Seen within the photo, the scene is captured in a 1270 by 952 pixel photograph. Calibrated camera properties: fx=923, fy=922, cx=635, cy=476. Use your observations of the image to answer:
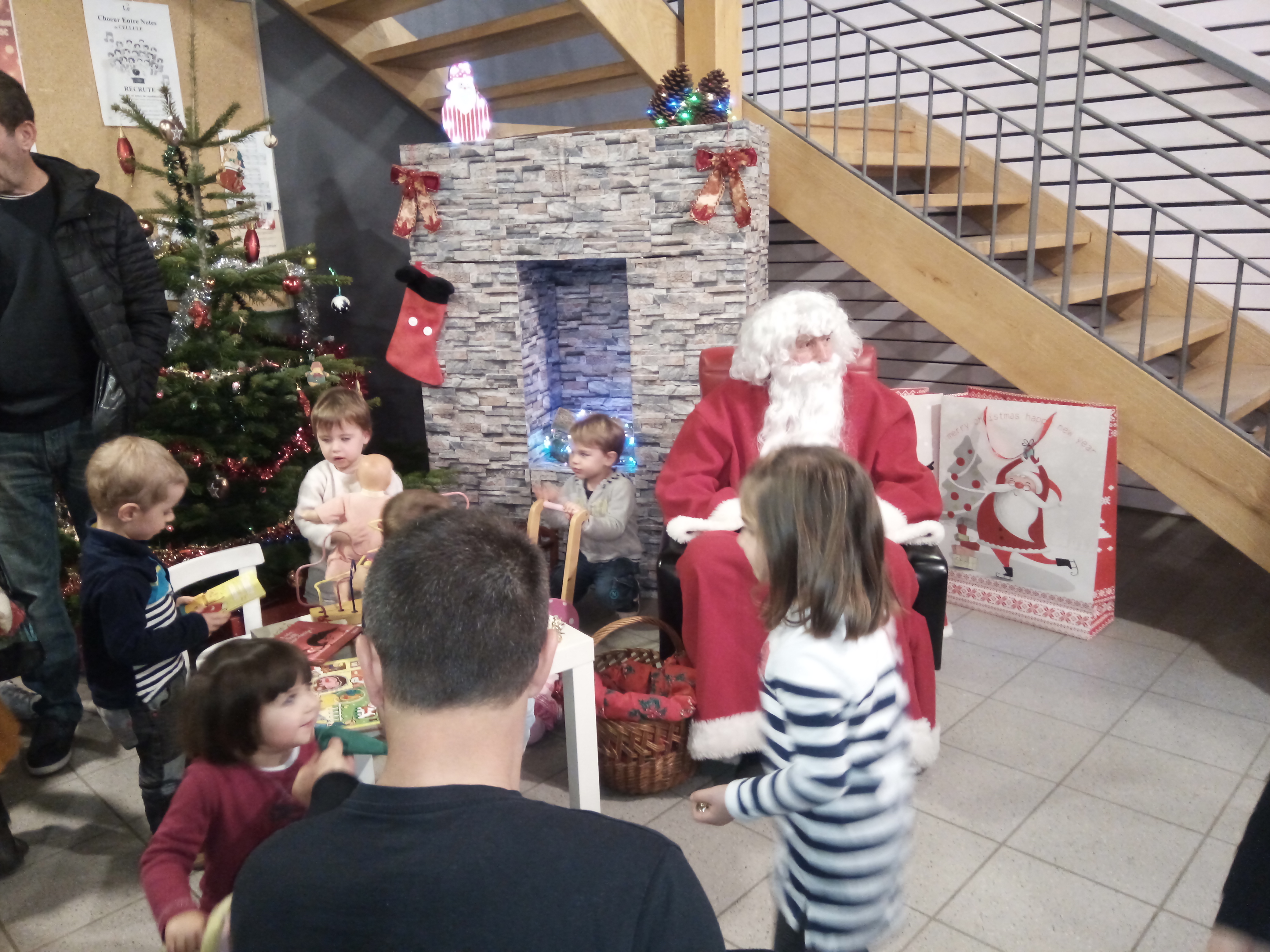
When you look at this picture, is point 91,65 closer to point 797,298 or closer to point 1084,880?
point 797,298

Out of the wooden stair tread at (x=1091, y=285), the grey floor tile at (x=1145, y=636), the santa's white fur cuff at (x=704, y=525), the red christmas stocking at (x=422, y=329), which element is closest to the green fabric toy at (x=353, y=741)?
the santa's white fur cuff at (x=704, y=525)

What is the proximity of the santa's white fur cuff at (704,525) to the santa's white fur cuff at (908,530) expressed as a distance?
46 centimetres

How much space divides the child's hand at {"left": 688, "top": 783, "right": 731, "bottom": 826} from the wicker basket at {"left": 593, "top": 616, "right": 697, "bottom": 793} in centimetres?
94

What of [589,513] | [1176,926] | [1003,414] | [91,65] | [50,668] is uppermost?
[91,65]

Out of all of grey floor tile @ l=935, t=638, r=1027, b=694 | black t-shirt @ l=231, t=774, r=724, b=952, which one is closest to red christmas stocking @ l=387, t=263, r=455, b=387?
grey floor tile @ l=935, t=638, r=1027, b=694

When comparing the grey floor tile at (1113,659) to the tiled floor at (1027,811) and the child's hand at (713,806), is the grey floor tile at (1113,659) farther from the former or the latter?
the child's hand at (713,806)

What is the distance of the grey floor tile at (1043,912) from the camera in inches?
79.2

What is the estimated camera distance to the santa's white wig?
3.06 metres

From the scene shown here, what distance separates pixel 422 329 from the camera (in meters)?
4.02

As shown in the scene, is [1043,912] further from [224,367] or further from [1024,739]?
[224,367]

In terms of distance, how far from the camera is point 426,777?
0.87 meters

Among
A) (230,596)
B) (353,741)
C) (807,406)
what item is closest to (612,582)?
(807,406)

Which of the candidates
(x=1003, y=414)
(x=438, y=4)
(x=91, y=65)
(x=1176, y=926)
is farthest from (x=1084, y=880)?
(x=438, y=4)

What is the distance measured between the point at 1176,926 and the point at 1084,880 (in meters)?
0.20
